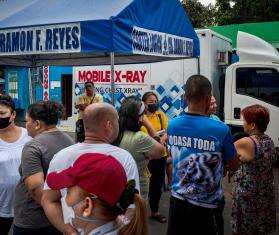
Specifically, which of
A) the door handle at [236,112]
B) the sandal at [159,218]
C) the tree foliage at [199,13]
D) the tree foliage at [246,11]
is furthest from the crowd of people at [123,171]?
the tree foliage at [199,13]

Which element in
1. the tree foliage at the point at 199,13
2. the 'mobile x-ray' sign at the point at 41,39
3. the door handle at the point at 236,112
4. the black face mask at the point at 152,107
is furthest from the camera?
the tree foliage at the point at 199,13

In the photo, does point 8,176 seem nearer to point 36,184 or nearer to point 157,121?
point 36,184

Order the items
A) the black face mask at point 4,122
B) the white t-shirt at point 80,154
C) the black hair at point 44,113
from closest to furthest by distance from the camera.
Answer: the white t-shirt at point 80,154
the black hair at point 44,113
the black face mask at point 4,122

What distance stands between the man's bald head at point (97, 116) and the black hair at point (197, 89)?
0.95 m

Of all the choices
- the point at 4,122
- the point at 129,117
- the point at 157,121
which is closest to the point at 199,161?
the point at 129,117

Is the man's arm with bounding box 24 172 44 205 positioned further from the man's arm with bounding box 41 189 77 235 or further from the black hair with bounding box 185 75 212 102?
the black hair with bounding box 185 75 212 102

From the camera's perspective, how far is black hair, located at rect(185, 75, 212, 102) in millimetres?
3221

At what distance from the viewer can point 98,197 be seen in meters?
1.75

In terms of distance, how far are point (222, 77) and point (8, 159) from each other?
760 cm

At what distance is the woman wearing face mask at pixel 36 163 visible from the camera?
2902mm

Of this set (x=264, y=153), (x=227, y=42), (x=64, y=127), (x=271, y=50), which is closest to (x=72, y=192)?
(x=264, y=153)

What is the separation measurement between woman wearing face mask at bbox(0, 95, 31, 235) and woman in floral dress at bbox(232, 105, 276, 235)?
6.11 feet

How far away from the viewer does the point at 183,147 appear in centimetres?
325

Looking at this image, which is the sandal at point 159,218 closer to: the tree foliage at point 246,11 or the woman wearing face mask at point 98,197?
the woman wearing face mask at point 98,197
